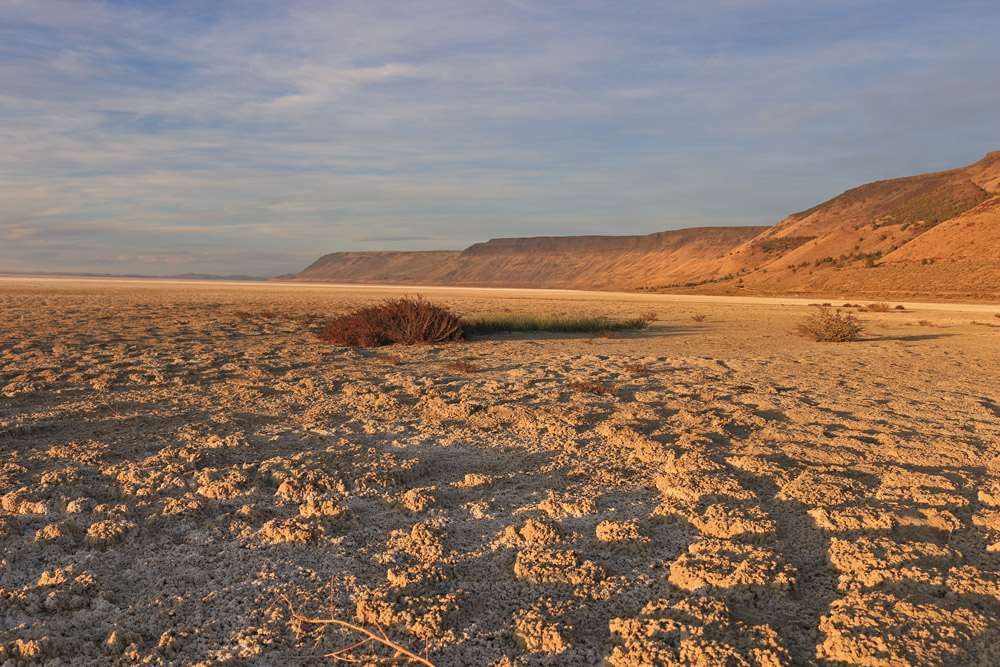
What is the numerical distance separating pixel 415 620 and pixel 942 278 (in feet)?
138

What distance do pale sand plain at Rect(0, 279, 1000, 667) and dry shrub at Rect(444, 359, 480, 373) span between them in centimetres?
75

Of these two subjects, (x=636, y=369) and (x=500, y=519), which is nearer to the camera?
A: (x=500, y=519)

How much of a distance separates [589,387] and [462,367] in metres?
1.84

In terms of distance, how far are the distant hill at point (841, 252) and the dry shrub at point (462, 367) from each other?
3270cm

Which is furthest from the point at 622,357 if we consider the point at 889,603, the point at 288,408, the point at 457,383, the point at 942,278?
the point at 942,278

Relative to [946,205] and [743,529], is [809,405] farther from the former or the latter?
[946,205]

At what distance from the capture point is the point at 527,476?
383cm

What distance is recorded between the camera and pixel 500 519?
3.17 metres

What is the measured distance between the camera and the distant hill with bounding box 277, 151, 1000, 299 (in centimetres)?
3722

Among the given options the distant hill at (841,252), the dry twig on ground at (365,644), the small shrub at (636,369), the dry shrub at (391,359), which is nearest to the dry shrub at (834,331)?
the small shrub at (636,369)

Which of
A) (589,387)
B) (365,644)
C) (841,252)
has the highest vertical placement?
(841,252)

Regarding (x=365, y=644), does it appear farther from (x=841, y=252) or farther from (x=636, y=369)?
(x=841, y=252)

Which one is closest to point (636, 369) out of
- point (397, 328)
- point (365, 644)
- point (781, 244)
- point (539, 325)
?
point (397, 328)

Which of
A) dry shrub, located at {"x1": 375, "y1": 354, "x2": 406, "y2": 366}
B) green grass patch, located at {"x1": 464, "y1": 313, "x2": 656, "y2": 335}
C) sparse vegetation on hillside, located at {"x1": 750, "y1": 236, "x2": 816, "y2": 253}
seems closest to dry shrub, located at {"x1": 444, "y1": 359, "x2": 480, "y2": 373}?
dry shrub, located at {"x1": 375, "y1": 354, "x2": 406, "y2": 366}
